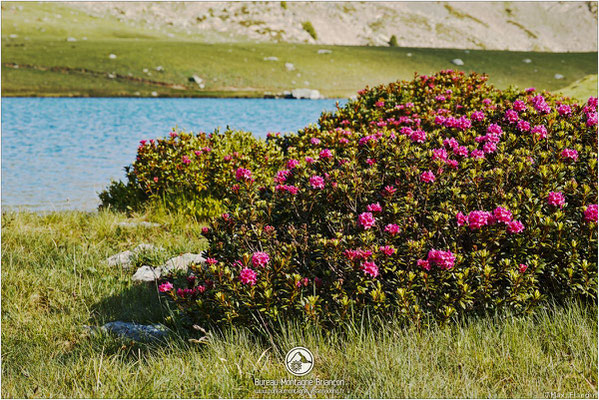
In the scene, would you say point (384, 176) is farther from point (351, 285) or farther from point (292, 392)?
point (292, 392)

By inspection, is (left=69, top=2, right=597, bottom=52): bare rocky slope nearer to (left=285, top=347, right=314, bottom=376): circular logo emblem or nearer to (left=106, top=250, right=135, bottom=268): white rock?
(left=106, top=250, right=135, bottom=268): white rock

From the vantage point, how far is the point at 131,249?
6.55m

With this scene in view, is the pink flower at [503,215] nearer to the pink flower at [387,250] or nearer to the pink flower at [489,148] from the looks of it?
the pink flower at [387,250]

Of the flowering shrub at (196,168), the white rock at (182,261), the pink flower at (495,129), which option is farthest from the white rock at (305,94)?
the pink flower at (495,129)

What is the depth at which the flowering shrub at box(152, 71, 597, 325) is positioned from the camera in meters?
3.56

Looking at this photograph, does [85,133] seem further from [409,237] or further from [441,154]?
[409,237]

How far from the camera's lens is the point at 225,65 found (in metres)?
52.7

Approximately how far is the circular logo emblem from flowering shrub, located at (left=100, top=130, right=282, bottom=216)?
4.50 m

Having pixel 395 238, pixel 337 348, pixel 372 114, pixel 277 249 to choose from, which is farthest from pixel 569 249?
pixel 372 114

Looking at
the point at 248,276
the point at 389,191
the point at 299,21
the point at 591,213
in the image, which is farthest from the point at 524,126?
the point at 299,21

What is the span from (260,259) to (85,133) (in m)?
18.8

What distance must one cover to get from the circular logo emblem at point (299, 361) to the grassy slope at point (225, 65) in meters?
42.3

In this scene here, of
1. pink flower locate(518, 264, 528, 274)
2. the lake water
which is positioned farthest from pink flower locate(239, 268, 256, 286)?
the lake water

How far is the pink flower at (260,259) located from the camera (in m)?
3.59
